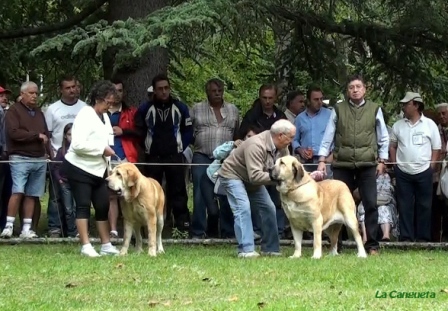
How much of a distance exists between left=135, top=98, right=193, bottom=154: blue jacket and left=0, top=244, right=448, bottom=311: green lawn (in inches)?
95.1

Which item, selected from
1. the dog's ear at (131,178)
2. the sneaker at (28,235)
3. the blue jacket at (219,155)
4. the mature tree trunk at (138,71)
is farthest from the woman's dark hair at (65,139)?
the dog's ear at (131,178)

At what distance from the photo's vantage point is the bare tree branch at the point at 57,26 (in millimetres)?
15453

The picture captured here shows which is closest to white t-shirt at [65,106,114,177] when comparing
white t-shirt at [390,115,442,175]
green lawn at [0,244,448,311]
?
green lawn at [0,244,448,311]

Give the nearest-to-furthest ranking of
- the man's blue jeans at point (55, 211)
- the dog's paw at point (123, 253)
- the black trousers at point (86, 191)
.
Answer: the black trousers at point (86, 191), the dog's paw at point (123, 253), the man's blue jeans at point (55, 211)

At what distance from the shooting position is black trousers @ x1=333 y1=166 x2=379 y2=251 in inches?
468

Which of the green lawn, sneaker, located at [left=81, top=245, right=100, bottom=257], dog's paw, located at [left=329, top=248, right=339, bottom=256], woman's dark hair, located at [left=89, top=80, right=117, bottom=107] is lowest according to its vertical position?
dog's paw, located at [left=329, top=248, right=339, bottom=256]

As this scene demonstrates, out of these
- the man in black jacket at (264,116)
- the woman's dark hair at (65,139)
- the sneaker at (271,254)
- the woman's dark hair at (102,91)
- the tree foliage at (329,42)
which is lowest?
the sneaker at (271,254)

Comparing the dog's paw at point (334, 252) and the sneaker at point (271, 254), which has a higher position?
the sneaker at point (271, 254)

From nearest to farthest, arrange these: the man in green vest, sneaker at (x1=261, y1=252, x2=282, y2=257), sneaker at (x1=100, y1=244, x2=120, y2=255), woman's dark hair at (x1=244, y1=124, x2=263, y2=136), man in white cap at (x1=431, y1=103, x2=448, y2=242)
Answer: sneaker at (x1=100, y1=244, x2=120, y2=255), sneaker at (x1=261, y1=252, x2=282, y2=257), the man in green vest, woman's dark hair at (x1=244, y1=124, x2=263, y2=136), man in white cap at (x1=431, y1=103, x2=448, y2=242)

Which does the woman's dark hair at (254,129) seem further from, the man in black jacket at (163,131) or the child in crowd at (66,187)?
the child in crowd at (66,187)

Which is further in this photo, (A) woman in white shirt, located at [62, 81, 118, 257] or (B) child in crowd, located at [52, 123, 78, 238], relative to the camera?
(B) child in crowd, located at [52, 123, 78, 238]

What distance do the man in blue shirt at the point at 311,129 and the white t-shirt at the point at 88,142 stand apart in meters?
3.51

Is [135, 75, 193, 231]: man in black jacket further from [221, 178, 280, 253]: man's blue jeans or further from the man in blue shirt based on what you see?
[221, 178, 280, 253]: man's blue jeans

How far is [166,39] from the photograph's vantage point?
11.2 meters
